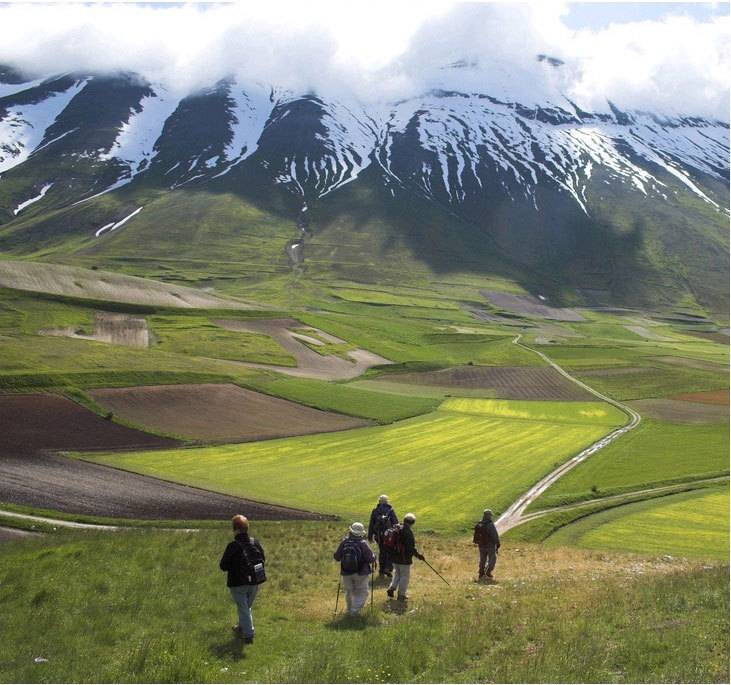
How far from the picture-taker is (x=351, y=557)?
21469 millimetres

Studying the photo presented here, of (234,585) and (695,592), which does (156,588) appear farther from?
(695,592)

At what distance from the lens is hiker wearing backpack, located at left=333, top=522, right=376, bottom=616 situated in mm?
21391

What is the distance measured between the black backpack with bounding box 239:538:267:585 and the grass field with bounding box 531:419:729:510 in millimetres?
33756

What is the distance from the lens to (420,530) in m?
42.2

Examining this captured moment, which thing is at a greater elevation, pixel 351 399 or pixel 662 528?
pixel 662 528

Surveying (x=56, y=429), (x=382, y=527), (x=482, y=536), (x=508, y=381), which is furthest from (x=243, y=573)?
(x=508, y=381)

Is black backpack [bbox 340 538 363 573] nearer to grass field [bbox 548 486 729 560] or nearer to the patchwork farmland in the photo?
the patchwork farmland

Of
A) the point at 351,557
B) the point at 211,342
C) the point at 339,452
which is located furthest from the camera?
the point at 211,342

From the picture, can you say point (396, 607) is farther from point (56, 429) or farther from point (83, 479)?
point (56, 429)

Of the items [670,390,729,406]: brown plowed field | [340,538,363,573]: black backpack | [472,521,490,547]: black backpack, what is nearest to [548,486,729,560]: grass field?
[472,521,490,547]: black backpack

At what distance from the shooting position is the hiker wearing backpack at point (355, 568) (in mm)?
21391

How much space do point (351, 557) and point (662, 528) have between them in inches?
1212

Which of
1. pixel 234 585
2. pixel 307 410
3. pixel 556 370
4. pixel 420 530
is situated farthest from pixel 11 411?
pixel 556 370

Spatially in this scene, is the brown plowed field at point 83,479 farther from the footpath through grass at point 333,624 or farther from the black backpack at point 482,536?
the black backpack at point 482,536
